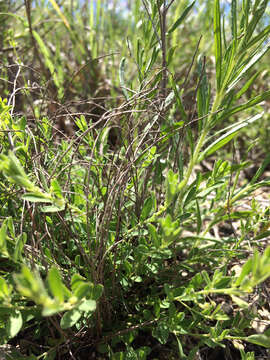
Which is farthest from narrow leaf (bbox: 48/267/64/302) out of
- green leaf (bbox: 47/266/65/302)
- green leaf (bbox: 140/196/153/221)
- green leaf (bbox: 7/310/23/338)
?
green leaf (bbox: 140/196/153/221)

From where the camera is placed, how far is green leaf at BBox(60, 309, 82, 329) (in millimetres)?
688

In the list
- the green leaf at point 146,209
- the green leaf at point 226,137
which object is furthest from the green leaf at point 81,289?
the green leaf at point 226,137

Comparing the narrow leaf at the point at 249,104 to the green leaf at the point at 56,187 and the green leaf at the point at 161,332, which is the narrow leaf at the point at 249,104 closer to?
the green leaf at the point at 56,187

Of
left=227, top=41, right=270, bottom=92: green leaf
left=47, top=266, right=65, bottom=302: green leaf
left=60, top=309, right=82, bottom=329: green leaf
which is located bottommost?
left=60, top=309, right=82, bottom=329: green leaf

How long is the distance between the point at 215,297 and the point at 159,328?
43cm

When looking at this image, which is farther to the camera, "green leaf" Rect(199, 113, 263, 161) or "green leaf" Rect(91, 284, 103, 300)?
"green leaf" Rect(199, 113, 263, 161)

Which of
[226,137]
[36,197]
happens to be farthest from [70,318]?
[226,137]

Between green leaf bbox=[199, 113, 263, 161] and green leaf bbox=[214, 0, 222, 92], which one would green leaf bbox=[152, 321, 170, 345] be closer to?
green leaf bbox=[199, 113, 263, 161]

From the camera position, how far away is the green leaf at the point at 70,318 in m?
0.69

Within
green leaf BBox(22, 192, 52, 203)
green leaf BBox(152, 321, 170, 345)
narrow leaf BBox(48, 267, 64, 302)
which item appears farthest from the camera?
green leaf BBox(152, 321, 170, 345)

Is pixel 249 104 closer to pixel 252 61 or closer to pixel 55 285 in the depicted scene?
pixel 252 61

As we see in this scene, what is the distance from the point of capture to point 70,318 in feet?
2.29

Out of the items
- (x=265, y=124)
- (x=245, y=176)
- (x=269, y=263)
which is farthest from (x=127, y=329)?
(x=265, y=124)

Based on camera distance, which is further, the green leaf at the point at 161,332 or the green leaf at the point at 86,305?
the green leaf at the point at 161,332
